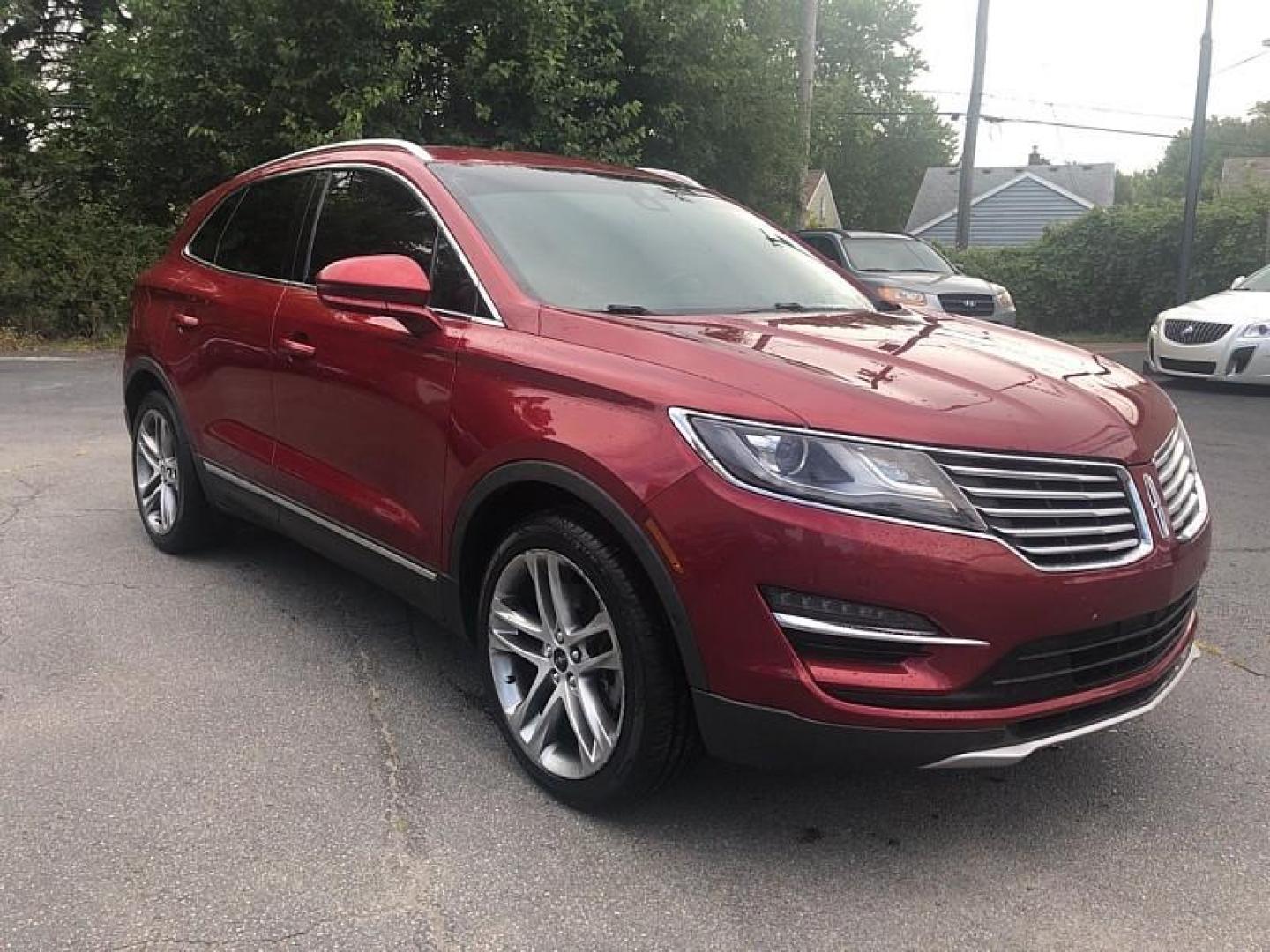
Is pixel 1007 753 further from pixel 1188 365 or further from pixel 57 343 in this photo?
pixel 57 343

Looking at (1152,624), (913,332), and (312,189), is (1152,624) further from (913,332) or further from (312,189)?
(312,189)

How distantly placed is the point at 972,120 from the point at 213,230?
21494 mm

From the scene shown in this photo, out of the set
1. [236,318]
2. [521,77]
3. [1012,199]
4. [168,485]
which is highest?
[521,77]

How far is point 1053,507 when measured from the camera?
2.41 metres

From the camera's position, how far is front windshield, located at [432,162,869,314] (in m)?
3.28

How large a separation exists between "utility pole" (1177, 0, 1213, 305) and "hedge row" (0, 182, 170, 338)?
14986 millimetres

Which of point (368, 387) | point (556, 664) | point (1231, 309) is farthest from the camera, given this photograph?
point (1231, 309)

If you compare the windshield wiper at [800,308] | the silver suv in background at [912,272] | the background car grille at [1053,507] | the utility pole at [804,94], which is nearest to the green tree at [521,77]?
the silver suv in background at [912,272]

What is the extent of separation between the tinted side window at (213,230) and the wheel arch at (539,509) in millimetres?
2367

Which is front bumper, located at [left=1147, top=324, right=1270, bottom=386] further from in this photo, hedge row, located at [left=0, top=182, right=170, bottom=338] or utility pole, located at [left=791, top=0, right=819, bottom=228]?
hedge row, located at [left=0, top=182, right=170, bottom=338]

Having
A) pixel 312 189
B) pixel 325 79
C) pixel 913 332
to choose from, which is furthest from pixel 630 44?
pixel 913 332

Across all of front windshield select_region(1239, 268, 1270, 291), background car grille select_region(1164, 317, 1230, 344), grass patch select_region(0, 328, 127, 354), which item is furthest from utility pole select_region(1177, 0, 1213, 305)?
grass patch select_region(0, 328, 127, 354)

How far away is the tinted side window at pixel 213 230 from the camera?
15.7 feet

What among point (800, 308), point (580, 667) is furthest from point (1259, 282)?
point (580, 667)
